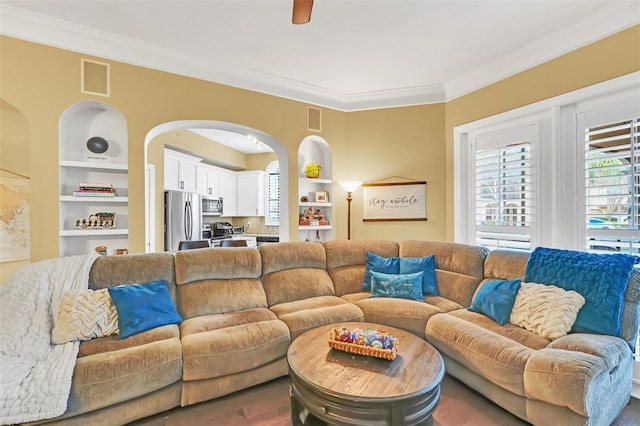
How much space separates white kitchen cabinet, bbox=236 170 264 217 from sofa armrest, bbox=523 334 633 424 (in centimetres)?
607

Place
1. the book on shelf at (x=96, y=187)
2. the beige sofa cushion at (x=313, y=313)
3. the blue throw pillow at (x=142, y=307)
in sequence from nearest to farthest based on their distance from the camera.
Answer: the blue throw pillow at (x=142, y=307)
the beige sofa cushion at (x=313, y=313)
the book on shelf at (x=96, y=187)

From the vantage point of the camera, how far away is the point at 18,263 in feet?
8.89

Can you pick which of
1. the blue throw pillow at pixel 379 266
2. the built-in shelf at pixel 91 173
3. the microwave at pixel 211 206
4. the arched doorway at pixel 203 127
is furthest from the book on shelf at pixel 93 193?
the microwave at pixel 211 206

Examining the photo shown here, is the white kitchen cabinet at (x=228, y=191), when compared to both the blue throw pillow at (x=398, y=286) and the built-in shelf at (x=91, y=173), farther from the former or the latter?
the blue throw pillow at (x=398, y=286)

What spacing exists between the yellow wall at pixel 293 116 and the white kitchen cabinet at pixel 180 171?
2.30 meters

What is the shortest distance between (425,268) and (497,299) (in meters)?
0.84

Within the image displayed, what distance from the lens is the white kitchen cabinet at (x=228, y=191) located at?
6988 millimetres

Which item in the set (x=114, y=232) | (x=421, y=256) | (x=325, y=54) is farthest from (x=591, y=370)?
(x=114, y=232)

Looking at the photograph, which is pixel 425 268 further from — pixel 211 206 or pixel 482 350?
pixel 211 206

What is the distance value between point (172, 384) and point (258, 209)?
526 cm

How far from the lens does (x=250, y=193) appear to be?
7293 mm

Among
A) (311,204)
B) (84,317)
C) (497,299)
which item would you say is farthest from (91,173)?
(497,299)

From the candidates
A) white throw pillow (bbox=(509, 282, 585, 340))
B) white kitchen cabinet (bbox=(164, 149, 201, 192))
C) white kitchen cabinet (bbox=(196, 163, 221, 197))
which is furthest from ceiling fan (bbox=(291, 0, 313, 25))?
white kitchen cabinet (bbox=(196, 163, 221, 197))

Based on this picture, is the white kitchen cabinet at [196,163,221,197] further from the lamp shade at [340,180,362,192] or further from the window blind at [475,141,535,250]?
the window blind at [475,141,535,250]
